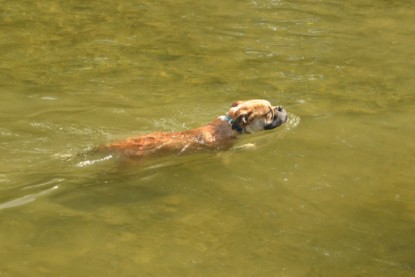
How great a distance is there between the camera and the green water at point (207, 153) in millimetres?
6797

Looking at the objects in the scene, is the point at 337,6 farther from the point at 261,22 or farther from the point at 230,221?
Result: the point at 230,221

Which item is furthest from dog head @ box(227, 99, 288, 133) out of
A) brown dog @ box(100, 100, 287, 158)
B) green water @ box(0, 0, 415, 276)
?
green water @ box(0, 0, 415, 276)

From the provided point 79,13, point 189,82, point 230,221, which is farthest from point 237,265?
point 79,13

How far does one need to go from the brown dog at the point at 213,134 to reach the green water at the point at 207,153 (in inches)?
6.1

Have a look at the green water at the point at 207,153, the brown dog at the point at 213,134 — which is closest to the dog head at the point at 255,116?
the brown dog at the point at 213,134

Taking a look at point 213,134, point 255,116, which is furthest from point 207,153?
point 255,116

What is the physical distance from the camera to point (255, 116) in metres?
9.48

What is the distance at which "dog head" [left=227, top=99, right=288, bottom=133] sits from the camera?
30.6ft

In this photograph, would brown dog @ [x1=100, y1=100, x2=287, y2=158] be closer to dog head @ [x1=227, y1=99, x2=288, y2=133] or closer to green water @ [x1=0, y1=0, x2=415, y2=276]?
dog head @ [x1=227, y1=99, x2=288, y2=133]

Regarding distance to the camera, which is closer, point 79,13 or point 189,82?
point 189,82

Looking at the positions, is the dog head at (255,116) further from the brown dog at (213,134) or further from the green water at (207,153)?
the green water at (207,153)

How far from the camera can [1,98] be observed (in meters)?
10.7

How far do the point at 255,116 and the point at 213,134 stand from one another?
0.66 meters

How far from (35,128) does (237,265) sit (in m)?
4.33
